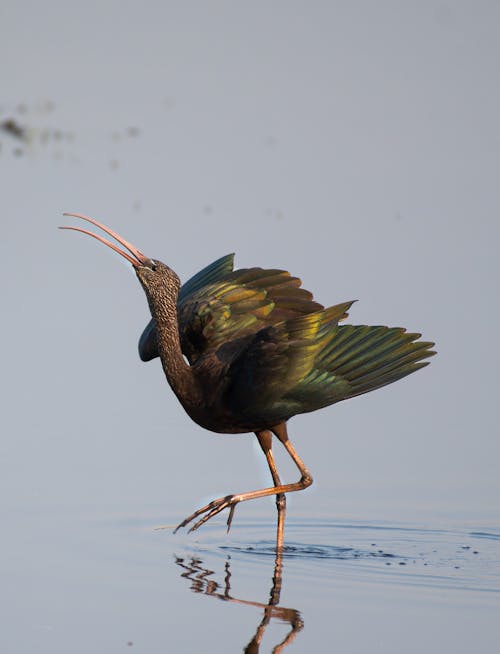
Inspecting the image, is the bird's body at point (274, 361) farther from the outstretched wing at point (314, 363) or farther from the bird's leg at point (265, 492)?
the bird's leg at point (265, 492)

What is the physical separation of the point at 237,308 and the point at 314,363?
914mm

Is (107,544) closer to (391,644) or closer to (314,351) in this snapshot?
(314,351)

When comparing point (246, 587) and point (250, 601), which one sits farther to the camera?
point (246, 587)

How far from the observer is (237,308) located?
9.95 m

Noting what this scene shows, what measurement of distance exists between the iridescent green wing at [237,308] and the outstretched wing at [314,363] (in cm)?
59

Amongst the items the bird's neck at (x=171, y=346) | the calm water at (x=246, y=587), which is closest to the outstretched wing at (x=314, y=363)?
the bird's neck at (x=171, y=346)

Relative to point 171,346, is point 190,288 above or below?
above

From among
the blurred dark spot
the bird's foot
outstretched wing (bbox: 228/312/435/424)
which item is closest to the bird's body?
outstretched wing (bbox: 228/312/435/424)

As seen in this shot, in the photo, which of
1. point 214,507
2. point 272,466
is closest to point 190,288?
point 272,466

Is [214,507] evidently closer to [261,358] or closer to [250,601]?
[261,358]

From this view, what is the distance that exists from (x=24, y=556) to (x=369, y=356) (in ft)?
6.70

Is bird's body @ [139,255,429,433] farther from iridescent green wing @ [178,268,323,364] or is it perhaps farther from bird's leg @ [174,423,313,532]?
bird's leg @ [174,423,313,532]

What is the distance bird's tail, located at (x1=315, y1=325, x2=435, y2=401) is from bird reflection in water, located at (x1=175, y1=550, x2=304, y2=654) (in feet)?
3.12

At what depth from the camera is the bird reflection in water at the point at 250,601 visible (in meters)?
7.37
